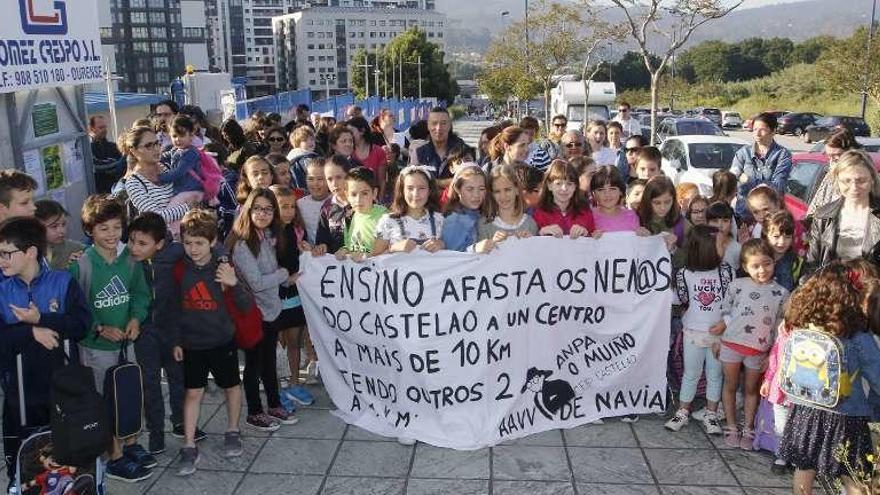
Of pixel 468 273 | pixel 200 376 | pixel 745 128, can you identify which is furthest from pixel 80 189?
pixel 745 128

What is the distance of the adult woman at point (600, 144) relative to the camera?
30.2ft

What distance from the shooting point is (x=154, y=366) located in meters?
4.86

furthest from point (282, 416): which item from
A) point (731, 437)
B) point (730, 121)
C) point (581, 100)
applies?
point (730, 121)

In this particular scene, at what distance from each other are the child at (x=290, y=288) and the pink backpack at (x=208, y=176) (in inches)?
51.7

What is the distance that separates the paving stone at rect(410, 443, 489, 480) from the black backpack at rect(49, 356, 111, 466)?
181 centimetres

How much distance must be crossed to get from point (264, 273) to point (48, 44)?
3543 mm

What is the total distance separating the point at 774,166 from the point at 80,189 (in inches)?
283

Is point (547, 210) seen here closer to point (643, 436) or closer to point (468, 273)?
point (468, 273)

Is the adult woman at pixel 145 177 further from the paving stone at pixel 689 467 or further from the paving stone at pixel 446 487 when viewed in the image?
the paving stone at pixel 689 467

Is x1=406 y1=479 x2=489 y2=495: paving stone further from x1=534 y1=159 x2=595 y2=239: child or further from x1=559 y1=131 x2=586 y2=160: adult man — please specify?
x1=559 y1=131 x2=586 y2=160: adult man

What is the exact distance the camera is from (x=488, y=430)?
491 cm

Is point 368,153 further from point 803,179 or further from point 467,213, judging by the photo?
point 803,179

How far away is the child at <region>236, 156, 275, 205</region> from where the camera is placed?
225 inches

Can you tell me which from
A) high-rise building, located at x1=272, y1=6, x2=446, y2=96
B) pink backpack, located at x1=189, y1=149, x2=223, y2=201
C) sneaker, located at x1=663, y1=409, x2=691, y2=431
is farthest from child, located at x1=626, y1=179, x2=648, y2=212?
high-rise building, located at x1=272, y1=6, x2=446, y2=96
